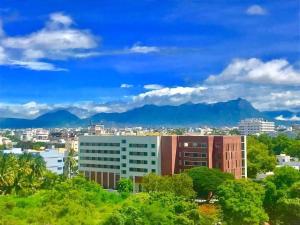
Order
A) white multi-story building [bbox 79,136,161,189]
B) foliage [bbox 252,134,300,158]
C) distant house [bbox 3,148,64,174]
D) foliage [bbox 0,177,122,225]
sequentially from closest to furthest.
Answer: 1. foliage [bbox 0,177,122,225]
2. white multi-story building [bbox 79,136,161,189]
3. distant house [bbox 3,148,64,174]
4. foliage [bbox 252,134,300,158]

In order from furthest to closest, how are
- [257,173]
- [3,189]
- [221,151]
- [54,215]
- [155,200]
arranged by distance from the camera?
[257,173] → [221,151] → [3,189] → [155,200] → [54,215]

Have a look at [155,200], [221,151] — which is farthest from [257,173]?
[155,200]

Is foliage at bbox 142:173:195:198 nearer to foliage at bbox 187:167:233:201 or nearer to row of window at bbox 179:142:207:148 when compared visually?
foliage at bbox 187:167:233:201

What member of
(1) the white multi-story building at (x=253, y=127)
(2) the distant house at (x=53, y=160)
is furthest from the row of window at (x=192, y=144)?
(1) the white multi-story building at (x=253, y=127)

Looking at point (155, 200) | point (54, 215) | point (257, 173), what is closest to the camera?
point (54, 215)

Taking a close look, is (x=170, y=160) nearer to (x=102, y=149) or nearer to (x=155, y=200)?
(x=102, y=149)

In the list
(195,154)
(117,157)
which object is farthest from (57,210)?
(117,157)

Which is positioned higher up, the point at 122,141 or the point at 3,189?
the point at 122,141

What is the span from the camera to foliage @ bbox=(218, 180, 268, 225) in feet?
58.4

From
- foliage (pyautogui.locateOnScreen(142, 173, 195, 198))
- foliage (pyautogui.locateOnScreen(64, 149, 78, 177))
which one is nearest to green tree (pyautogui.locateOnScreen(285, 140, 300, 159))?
foliage (pyautogui.locateOnScreen(64, 149, 78, 177))

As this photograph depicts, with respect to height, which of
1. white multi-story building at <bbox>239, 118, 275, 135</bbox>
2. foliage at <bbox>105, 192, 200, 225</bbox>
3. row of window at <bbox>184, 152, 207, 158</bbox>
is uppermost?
white multi-story building at <bbox>239, 118, 275, 135</bbox>

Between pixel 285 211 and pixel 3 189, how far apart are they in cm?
1620

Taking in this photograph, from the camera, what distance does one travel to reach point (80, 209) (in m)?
14.6

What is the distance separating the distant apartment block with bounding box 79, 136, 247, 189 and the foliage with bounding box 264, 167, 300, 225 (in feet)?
42.9
